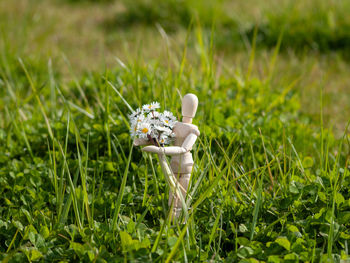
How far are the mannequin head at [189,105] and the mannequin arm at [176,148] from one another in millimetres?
115

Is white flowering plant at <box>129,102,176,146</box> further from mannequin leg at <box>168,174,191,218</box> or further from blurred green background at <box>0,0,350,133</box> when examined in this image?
blurred green background at <box>0,0,350,133</box>

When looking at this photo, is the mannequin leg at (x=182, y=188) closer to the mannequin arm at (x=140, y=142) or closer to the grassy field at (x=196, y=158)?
the grassy field at (x=196, y=158)

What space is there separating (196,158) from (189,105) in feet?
0.83

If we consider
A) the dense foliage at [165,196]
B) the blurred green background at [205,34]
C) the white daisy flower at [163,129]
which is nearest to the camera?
the dense foliage at [165,196]

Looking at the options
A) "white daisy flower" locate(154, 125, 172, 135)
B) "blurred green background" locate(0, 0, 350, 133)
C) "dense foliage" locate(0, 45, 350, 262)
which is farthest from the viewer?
"blurred green background" locate(0, 0, 350, 133)

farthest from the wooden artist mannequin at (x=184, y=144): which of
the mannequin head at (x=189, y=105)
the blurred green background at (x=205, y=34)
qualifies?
the blurred green background at (x=205, y=34)

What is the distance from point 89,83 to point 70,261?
2.03 meters

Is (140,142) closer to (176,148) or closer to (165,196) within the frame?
(176,148)

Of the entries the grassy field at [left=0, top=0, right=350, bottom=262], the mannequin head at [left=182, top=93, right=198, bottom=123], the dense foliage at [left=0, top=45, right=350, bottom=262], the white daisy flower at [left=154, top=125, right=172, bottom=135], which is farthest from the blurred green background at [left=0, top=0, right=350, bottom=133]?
the white daisy flower at [left=154, top=125, right=172, bottom=135]

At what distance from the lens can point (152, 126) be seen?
6.59 ft

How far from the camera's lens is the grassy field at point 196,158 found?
1934 millimetres

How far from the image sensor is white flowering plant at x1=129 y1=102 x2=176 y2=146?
6.48 feet

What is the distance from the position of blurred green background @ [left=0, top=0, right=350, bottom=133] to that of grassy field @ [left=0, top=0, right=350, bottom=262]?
28mm

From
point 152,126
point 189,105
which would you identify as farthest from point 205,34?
point 152,126
